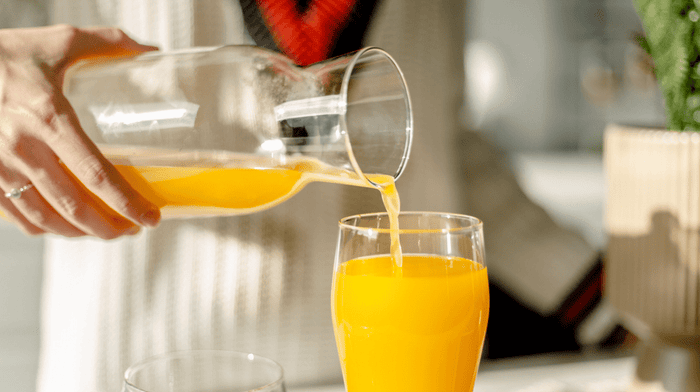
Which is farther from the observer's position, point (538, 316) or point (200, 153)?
point (538, 316)

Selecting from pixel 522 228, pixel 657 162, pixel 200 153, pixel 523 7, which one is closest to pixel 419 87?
pixel 522 228

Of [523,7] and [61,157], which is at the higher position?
[523,7]

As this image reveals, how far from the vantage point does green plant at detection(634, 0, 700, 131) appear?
2.09ft

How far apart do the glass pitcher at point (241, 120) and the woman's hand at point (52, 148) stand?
0.09 ft

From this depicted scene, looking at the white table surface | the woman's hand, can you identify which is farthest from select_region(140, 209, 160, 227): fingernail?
the white table surface

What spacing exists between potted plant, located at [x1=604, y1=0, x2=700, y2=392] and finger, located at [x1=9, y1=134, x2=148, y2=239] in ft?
1.81

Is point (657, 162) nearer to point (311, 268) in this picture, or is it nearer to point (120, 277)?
point (311, 268)

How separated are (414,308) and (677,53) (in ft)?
1.33

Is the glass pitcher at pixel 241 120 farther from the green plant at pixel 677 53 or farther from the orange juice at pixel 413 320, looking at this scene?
the green plant at pixel 677 53

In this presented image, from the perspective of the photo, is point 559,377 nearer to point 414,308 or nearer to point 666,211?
point 666,211

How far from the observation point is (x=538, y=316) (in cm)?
117

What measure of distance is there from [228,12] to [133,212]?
45 centimetres

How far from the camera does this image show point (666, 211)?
25.2 inches

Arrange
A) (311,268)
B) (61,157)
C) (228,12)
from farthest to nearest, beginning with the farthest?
(311,268)
(228,12)
(61,157)
